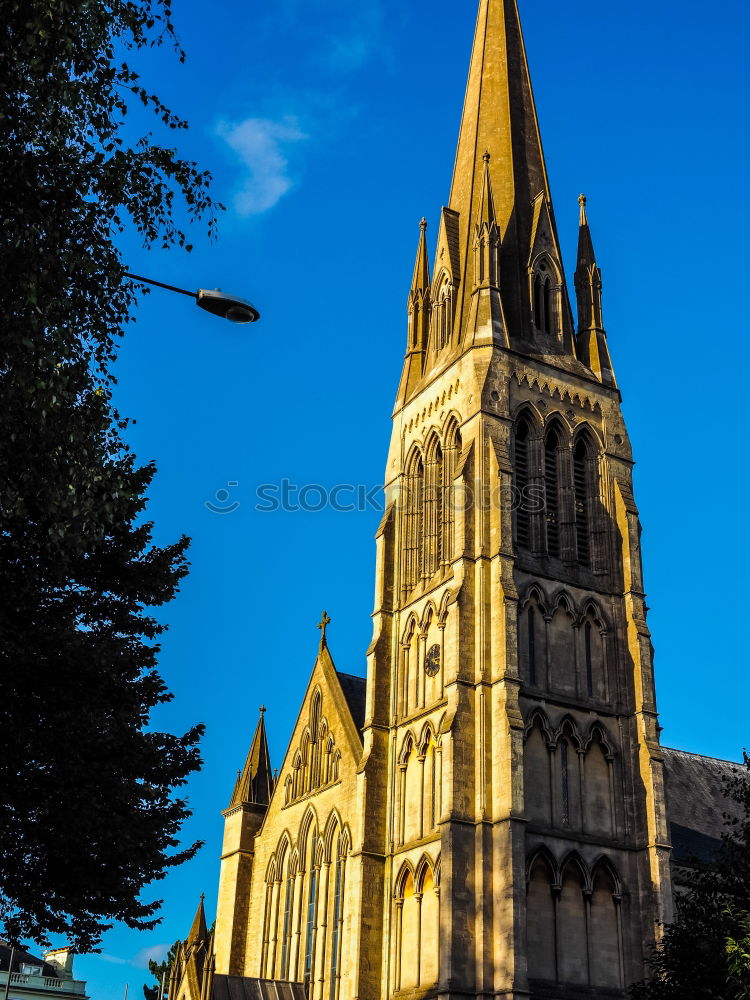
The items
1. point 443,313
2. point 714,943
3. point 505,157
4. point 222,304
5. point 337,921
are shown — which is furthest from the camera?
point 505,157

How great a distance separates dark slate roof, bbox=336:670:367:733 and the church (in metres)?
0.10

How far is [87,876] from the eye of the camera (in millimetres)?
20109

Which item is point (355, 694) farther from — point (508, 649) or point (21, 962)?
point (21, 962)

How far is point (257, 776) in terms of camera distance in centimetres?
4675

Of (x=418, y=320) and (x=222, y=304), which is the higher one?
(x=418, y=320)

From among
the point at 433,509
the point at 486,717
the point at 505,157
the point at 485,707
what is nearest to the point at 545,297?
the point at 505,157

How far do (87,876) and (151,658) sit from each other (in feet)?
12.3

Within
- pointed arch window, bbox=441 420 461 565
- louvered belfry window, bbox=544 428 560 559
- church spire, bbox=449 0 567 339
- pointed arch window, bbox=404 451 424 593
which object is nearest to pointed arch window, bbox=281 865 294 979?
pointed arch window, bbox=404 451 424 593

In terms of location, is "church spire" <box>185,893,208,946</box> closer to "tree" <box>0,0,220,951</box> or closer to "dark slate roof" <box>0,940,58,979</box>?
"tree" <box>0,0,220,951</box>

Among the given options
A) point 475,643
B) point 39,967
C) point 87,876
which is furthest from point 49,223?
point 39,967

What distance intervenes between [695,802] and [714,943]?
25.8 meters

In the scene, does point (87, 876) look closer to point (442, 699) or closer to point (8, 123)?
point (8, 123)

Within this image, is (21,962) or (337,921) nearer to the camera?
(337,921)

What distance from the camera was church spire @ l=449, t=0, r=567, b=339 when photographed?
149 feet
